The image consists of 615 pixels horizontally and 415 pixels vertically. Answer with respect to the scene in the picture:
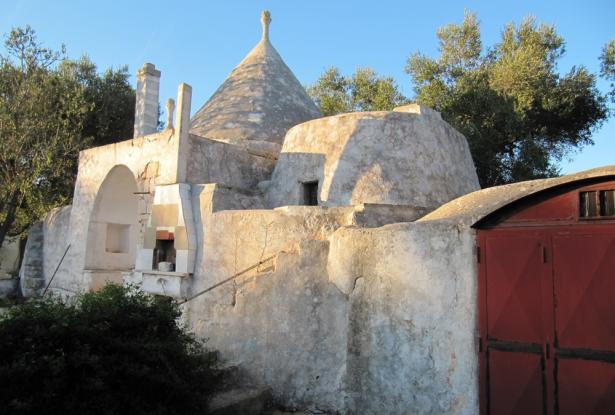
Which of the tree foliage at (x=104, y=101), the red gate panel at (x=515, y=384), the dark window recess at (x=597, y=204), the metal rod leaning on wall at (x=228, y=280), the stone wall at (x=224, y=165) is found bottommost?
the red gate panel at (x=515, y=384)

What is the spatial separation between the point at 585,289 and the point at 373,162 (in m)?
4.33

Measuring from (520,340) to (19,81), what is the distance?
13912 millimetres

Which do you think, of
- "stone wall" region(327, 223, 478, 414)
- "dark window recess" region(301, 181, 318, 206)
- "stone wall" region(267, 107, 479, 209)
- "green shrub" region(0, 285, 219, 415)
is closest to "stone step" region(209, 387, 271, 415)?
"green shrub" region(0, 285, 219, 415)

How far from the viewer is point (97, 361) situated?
122 inches

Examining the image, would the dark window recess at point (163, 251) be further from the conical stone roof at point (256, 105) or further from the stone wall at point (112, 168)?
the conical stone roof at point (256, 105)

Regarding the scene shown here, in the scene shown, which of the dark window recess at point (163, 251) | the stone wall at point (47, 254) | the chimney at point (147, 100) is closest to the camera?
the dark window recess at point (163, 251)

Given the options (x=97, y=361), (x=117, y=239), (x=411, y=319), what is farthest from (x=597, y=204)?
(x=117, y=239)

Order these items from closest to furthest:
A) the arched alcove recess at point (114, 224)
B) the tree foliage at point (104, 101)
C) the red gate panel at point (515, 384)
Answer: the red gate panel at point (515, 384) → the arched alcove recess at point (114, 224) → the tree foliage at point (104, 101)

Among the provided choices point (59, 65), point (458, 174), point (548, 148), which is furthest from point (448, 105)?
point (59, 65)

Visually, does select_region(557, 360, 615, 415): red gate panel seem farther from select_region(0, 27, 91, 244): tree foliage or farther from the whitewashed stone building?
select_region(0, 27, 91, 244): tree foliage

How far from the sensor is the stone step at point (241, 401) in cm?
395

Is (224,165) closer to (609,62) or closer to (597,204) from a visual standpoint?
(597,204)

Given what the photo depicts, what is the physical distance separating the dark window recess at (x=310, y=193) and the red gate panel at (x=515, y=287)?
4.27 m

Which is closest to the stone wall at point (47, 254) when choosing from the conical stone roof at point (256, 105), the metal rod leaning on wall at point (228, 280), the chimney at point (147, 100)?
the chimney at point (147, 100)
